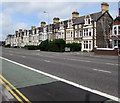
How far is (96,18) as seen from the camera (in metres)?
45.8

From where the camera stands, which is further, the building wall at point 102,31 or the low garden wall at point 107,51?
the building wall at point 102,31

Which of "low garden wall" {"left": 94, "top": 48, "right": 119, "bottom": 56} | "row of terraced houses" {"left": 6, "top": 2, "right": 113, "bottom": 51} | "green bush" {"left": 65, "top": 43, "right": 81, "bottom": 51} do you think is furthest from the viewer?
"green bush" {"left": 65, "top": 43, "right": 81, "bottom": 51}

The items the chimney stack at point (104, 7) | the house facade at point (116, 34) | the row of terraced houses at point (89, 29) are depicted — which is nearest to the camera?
the house facade at point (116, 34)

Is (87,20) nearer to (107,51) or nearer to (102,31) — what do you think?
(102,31)

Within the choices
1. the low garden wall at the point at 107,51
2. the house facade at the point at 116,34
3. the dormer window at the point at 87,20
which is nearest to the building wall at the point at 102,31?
the dormer window at the point at 87,20

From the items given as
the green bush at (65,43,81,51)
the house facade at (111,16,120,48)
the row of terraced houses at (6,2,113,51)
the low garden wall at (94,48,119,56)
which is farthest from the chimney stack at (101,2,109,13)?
the low garden wall at (94,48,119,56)

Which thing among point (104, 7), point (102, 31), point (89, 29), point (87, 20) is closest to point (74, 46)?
point (89, 29)

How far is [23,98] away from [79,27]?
4566cm

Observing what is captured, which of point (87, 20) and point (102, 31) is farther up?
point (87, 20)

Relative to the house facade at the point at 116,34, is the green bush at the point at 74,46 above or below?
below

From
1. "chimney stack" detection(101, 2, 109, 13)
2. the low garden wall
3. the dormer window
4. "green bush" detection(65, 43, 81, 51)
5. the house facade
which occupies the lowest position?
the low garden wall

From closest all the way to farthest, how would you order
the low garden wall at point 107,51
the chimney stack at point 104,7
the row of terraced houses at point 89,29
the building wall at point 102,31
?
the low garden wall at point 107,51 < the building wall at point 102,31 < the row of terraced houses at point 89,29 < the chimney stack at point 104,7

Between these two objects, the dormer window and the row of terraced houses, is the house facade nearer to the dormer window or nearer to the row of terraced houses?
the row of terraced houses

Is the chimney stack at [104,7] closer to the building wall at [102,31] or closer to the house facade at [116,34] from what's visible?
the building wall at [102,31]
